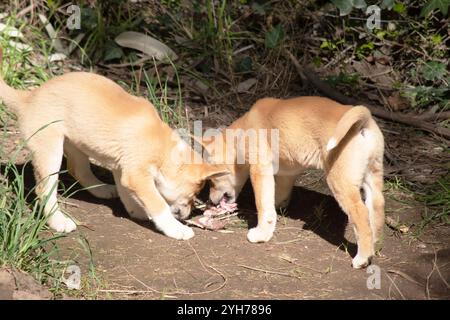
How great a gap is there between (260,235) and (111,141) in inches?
50.7

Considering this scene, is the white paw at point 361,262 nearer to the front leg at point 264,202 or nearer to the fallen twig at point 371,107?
the front leg at point 264,202

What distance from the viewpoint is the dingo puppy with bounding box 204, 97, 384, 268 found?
4887 mm

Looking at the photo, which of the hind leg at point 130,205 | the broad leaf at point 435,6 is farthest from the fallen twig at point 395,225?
the broad leaf at point 435,6

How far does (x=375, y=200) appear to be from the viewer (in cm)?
516

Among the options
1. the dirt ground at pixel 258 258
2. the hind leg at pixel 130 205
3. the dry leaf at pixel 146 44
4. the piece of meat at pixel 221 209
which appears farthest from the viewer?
the dry leaf at pixel 146 44

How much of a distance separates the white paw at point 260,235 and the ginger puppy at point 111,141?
0.45 m

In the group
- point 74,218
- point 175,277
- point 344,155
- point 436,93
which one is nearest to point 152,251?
point 175,277

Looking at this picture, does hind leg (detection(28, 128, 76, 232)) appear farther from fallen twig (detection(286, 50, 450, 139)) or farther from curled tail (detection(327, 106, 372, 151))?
fallen twig (detection(286, 50, 450, 139))

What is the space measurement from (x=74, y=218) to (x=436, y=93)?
12.1 ft

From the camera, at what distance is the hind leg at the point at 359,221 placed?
16.0 feet

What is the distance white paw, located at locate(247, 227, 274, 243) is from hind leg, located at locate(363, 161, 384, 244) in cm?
73

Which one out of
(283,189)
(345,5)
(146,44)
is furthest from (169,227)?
(345,5)

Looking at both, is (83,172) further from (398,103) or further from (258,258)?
(398,103)

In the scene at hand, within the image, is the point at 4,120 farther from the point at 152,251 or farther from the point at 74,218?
the point at 152,251
